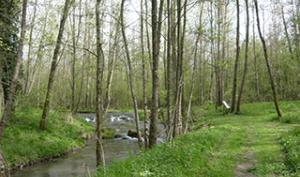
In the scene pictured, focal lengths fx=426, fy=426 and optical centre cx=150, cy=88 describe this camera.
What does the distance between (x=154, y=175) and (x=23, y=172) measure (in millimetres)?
11987

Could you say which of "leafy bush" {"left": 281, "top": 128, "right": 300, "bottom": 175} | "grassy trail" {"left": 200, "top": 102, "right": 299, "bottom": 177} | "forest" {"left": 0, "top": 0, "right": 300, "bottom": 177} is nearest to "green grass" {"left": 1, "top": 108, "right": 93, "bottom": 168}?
"forest" {"left": 0, "top": 0, "right": 300, "bottom": 177}

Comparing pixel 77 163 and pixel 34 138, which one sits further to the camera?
pixel 34 138

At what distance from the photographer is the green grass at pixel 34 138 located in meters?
21.4

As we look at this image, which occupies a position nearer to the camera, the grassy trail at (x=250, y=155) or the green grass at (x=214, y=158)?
the green grass at (x=214, y=158)

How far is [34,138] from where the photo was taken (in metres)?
24.5

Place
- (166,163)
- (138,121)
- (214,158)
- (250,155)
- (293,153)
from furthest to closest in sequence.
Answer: (138,121), (250,155), (214,158), (293,153), (166,163)

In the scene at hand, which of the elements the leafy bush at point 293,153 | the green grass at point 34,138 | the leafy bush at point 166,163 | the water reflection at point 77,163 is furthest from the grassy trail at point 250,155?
the green grass at point 34,138

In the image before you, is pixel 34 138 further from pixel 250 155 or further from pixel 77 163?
pixel 250 155

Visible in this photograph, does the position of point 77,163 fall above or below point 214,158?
below

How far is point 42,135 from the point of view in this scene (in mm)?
25969

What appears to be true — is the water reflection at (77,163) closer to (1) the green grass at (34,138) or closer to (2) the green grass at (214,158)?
(1) the green grass at (34,138)

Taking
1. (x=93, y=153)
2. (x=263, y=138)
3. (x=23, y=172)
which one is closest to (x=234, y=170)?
(x=263, y=138)

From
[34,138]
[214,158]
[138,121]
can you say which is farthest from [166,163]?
[34,138]

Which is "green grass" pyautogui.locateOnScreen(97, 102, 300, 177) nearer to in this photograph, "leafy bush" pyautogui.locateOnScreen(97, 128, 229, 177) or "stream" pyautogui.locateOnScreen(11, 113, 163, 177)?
"leafy bush" pyautogui.locateOnScreen(97, 128, 229, 177)
